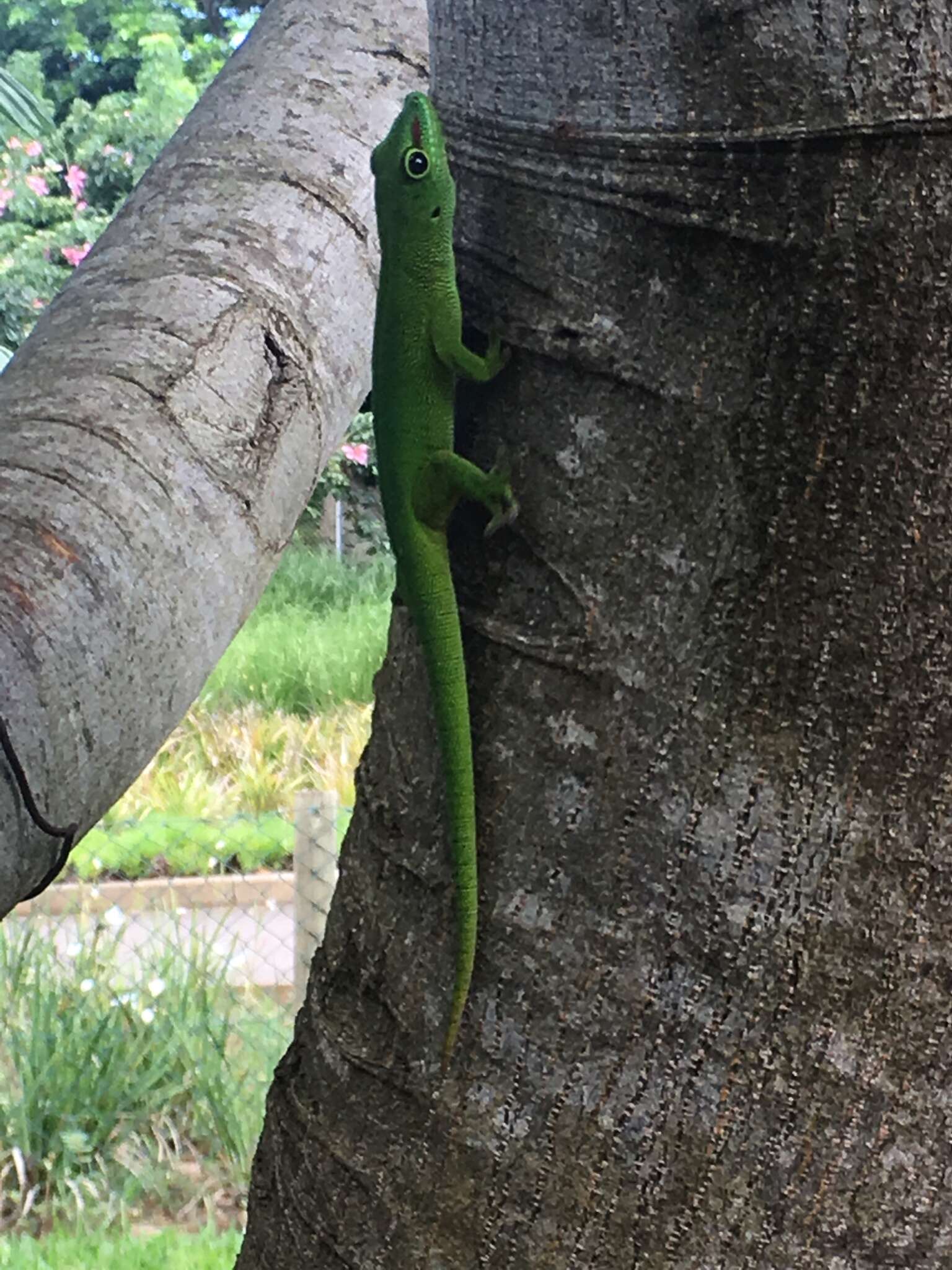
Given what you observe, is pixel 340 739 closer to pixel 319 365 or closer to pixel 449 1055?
pixel 319 365

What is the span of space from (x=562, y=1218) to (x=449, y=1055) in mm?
107

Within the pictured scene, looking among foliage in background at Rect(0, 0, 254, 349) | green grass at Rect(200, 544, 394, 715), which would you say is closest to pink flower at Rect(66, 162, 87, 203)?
foliage in background at Rect(0, 0, 254, 349)

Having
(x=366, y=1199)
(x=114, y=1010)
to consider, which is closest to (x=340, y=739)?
(x=114, y=1010)

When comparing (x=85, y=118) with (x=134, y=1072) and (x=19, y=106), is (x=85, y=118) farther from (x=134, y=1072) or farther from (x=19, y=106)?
(x=134, y=1072)

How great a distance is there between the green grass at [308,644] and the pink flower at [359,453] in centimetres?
44

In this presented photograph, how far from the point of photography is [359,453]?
5.44 metres

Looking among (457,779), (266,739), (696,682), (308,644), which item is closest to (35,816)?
(457,779)

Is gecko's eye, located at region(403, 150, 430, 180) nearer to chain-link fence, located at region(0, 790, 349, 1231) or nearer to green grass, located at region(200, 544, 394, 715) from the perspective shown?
chain-link fence, located at region(0, 790, 349, 1231)

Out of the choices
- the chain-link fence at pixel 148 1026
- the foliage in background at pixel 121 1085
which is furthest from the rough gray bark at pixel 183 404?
the foliage in background at pixel 121 1085

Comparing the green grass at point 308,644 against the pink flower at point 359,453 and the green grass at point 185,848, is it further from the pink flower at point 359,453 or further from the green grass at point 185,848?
the green grass at point 185,848

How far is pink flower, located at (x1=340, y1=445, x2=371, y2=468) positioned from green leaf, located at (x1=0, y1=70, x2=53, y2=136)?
2.67 m

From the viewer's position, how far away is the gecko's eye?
106cm

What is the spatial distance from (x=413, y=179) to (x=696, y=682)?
642mm

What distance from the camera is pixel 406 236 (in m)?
1.12
